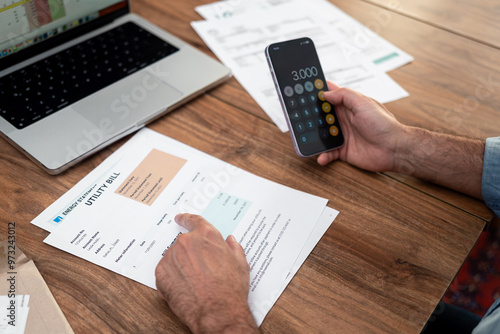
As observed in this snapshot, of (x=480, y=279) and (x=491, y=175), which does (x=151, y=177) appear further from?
(x=480, y=279)

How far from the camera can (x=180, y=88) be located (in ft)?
2.93

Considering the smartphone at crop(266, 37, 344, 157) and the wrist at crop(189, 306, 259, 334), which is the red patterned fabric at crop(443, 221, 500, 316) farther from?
the wrist at crop(189, 306, 259, 334)

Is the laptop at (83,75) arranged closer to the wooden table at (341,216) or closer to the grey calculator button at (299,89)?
the wooden table at (341,216)

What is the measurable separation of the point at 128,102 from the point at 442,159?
0.57 metres

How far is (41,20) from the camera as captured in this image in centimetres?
87

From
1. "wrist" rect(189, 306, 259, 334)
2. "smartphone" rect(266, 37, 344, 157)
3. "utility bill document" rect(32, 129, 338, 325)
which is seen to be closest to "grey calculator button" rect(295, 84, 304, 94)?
"smartphone" rect(266, 37, 344, 157)

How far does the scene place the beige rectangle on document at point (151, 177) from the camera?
0.74m

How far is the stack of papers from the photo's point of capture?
96cm

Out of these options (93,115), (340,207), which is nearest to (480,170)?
(340,207)

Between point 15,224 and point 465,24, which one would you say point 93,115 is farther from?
point 465,24

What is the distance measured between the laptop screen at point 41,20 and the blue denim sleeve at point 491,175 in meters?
0.78

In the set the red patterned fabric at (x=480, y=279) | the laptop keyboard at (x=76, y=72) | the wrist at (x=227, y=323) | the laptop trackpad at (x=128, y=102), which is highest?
the laptop keyboard at (x=76, y=72)

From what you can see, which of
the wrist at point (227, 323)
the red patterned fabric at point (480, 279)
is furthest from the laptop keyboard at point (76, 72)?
the red patterned fabric at point (480, 279)

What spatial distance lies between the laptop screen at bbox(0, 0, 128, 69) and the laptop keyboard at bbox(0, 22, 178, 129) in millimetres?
34
